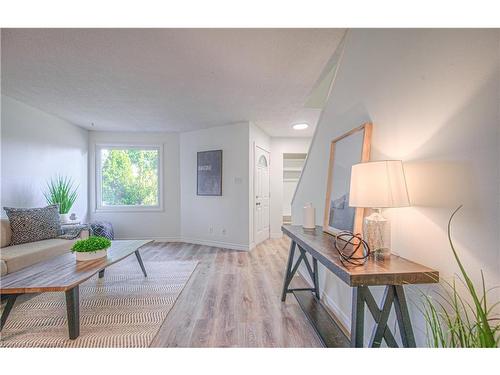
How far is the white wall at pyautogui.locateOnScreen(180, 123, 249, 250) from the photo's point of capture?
4254 mm

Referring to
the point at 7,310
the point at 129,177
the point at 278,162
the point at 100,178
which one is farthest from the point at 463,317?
the point at 100,178

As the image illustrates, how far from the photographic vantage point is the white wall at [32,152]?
121 inches

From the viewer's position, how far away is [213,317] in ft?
6.43

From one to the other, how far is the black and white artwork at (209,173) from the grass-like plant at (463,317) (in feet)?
12.3

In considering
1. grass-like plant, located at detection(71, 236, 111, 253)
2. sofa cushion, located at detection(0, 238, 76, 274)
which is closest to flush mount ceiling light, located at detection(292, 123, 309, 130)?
grass-like plant, located at detection(71, 236, 111, 253)

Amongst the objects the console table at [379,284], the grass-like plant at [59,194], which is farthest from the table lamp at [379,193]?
the grass-like plant at [59,194]

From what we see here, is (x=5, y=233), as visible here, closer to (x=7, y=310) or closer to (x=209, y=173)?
(x=7, y=310)

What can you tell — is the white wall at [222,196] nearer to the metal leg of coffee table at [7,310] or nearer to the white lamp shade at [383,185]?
the metal leg of coffee table at [7,310]

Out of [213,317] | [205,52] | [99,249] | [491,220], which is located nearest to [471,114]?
[491,220]

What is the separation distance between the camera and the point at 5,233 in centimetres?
253

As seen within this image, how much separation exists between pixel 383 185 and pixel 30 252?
10.4 ft

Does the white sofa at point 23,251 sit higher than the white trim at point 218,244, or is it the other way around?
the white sofa at point 23,251

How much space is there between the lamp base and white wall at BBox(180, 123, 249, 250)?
9.99 ft
